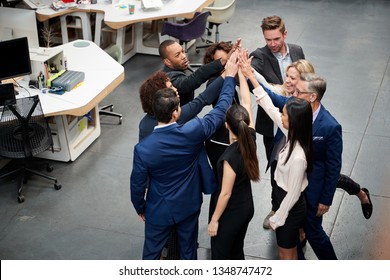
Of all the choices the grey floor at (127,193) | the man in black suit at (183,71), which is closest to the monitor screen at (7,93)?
the grey floor at (127,193)

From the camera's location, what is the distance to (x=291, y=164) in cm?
334

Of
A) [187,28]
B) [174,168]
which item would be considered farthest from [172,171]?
[187,28]

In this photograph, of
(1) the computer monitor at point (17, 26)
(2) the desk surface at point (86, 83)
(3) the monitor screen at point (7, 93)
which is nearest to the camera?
(3) the monitor screen at point (7, 93)

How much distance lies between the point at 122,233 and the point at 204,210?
74 cm

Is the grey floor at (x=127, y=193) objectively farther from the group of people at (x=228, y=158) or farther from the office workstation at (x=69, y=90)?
the group of people at (x=228, y=158)

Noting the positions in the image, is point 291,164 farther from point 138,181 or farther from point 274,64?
point 274,64

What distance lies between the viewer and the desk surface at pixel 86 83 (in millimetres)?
5184

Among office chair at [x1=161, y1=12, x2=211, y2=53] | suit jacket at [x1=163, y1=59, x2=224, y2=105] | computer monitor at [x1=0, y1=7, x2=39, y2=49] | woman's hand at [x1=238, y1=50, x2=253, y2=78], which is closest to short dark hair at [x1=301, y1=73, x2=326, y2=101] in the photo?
woman's hand at [x1=238, y1=50, x2=253, y2=78]

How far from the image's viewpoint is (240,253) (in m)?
3.82

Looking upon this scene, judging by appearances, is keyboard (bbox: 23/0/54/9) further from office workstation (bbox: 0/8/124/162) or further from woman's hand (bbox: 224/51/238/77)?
woman's hand (bbox: 224/51/238/77)

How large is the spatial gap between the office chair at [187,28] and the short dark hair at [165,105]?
13.8 feet

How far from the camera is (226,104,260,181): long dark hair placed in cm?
324

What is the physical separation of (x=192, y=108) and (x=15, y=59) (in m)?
2.40

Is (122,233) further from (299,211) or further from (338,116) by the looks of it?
(338,116)
